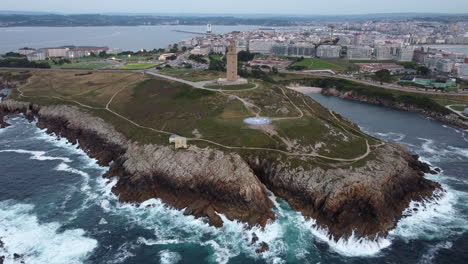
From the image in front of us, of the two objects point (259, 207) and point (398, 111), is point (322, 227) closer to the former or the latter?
point (259, 207)

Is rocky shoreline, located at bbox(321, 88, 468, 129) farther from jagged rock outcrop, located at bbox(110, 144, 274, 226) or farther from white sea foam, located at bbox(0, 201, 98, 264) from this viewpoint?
white sea foam, located at bbox(0, 201, 98, 264)

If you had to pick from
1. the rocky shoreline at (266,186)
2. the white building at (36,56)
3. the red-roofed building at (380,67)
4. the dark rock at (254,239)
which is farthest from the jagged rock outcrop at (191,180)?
the red-roofed building at (380,67)

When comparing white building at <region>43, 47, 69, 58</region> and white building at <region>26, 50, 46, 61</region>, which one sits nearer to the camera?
white building at <region>26, 50, 46, 61</region>

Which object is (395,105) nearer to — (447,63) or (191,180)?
(447,63)

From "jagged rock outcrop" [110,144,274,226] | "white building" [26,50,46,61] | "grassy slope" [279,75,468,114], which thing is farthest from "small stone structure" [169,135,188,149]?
"white building" [26,50,46,61]

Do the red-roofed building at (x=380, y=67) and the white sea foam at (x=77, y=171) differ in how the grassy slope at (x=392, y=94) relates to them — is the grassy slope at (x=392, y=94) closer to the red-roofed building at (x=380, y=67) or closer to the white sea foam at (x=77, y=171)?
the red-roofed building at (x=380, y=67)

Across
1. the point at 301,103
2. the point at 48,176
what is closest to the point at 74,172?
the point at 48,176

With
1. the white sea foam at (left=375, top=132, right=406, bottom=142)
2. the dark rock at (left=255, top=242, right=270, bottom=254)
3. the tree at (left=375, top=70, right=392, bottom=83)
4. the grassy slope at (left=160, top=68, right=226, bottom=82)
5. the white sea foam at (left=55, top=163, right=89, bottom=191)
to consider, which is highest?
the grassy slope at (left=160, top=68, right=226, bottom=82)
